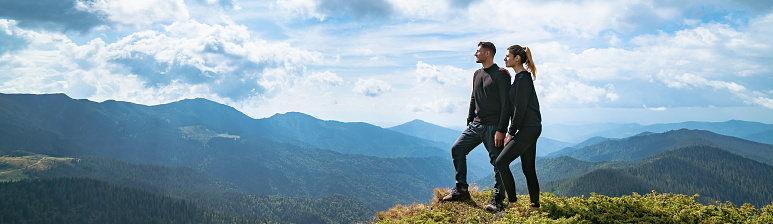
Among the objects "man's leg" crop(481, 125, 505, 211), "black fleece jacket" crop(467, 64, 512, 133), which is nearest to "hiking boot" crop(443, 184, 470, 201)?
"man's leg" crop(481, 125, 505, 211)

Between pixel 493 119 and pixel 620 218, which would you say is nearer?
pixel 620 218

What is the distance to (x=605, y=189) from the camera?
18775 cm

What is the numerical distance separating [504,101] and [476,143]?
1.30 m

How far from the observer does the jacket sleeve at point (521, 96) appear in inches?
270

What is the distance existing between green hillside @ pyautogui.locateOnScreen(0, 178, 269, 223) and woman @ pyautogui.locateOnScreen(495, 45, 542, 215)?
18734cm

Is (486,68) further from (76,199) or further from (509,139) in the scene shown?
(76,199)

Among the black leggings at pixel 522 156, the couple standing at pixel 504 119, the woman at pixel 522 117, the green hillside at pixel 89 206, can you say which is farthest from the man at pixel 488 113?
the green hillside at pixel 89 206

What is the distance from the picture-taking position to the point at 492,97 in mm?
7621

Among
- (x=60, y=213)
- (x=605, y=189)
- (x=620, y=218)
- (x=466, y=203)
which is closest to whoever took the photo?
(x=620, y=218)

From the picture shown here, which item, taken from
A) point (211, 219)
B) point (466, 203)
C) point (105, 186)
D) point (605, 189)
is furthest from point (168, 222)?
point (605, 189)

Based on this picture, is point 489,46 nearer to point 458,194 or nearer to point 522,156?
point 522,156

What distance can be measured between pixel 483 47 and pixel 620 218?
4.03m

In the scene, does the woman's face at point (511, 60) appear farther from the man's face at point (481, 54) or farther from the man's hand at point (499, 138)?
the man's hand at point (499, 138)

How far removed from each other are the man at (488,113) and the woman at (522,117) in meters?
0.18
